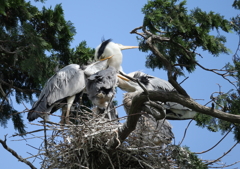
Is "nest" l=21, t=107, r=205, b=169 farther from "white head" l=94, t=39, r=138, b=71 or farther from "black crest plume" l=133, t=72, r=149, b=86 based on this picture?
"white head" l=94, t=39, r=138, b=71

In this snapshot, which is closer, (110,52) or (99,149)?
(99,149)

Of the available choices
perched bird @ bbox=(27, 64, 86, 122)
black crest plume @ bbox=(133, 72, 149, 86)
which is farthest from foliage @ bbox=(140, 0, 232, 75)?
perched bird @ bbox=(27, 64, 86, 122)

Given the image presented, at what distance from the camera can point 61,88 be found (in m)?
5.79

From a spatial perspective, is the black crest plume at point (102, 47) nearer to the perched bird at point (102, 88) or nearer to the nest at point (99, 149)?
the perched bird at point (102, 88)

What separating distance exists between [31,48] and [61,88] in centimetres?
76

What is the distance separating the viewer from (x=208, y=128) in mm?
4125

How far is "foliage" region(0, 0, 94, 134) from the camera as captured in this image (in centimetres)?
529

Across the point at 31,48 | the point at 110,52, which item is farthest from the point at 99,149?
the point at 110,52

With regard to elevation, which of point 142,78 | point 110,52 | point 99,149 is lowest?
point 99,149

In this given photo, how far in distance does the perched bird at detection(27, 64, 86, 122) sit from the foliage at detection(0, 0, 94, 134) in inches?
4.8

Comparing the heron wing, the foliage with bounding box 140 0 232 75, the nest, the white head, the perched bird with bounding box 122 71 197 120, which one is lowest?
the nest

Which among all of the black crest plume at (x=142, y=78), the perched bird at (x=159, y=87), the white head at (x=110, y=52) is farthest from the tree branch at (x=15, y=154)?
the white head at (x=110, y=52)

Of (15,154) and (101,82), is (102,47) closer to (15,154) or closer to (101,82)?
(101,82)

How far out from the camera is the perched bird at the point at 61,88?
5645 millimetres
